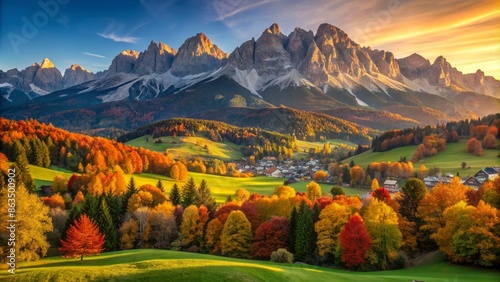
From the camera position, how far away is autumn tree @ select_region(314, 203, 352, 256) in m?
52.2

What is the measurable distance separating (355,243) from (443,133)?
134 metres

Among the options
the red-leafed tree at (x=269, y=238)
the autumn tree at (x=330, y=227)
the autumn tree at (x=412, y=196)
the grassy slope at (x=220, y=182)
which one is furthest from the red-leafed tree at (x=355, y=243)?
the grassy slope at (x=220, y=182)

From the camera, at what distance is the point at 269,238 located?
5700 centimetres

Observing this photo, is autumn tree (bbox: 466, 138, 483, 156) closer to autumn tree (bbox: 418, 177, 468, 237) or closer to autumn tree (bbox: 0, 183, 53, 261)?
autumn tree (bbox: 418, 177, 468, 237)

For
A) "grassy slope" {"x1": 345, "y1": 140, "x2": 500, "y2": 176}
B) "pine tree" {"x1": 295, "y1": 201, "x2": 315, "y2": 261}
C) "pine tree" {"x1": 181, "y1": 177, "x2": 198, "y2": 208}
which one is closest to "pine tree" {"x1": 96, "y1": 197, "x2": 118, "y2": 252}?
"pine tree" {"x1": 181, "y1": 177, "x2": 198, "y2": 208}

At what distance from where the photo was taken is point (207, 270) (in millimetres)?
27562

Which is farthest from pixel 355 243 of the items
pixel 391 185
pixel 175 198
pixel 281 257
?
pixel 391 185

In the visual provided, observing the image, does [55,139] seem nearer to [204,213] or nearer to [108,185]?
[108,185]

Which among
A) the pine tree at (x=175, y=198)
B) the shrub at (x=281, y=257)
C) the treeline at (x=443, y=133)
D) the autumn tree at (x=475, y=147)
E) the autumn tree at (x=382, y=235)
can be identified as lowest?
the shrub at (x=281, y=257)

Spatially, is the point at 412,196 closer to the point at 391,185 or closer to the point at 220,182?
the point at 391,185

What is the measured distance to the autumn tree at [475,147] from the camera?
12825 cm

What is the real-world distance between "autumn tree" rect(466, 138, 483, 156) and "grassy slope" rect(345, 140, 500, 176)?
1.57 meters

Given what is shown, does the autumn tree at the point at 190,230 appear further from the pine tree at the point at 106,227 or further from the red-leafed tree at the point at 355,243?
the red-leafed tree at the point at 355,243

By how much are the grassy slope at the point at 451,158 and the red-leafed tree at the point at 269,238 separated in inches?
3228
